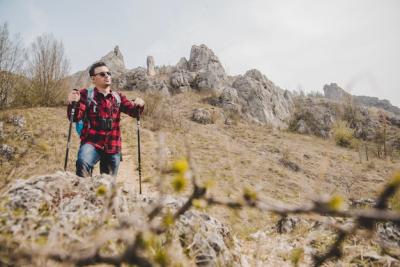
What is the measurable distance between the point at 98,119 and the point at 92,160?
0.59 metres

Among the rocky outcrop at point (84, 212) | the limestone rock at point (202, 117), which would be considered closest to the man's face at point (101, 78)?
the rocky outcrop at point (84, 212)

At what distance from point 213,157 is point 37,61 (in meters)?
14.4

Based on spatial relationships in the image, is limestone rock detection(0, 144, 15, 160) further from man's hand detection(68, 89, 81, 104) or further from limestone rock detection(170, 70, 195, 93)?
limestone rock detection(170, 70, 195, 93)

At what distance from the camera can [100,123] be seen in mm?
3789

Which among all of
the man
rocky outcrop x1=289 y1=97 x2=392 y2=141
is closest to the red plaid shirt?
the man

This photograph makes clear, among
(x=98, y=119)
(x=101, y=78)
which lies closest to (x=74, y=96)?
(x=98, y=119)

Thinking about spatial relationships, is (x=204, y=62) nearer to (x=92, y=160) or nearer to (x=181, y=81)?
(x=181, y=81)

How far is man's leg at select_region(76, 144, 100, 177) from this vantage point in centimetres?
337

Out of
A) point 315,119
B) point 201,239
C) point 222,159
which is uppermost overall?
point 315,119

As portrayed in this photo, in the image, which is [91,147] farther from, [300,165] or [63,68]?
[63,68]

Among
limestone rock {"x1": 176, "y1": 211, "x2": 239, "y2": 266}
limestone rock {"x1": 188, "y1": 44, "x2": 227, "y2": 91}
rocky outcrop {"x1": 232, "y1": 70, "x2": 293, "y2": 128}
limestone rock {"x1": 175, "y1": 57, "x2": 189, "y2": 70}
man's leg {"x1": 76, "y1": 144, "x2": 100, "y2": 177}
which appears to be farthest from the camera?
limestone rock {"x1": 175, "y1": 57, "x2": 189, "y2": 70}

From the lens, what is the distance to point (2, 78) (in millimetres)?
17250

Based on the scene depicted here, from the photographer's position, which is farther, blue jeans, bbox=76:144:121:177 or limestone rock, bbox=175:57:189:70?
limestone rock, bbox=175:57:189:70

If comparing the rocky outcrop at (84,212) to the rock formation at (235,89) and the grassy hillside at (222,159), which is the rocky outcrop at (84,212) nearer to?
the grassy hillside at (222,159)
